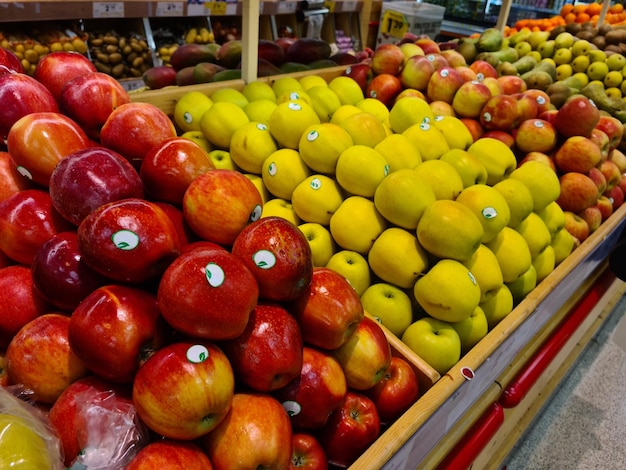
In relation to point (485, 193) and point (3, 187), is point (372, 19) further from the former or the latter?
point (3, 187)

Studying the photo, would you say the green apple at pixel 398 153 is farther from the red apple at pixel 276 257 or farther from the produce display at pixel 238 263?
the red apple at pixel 276 257

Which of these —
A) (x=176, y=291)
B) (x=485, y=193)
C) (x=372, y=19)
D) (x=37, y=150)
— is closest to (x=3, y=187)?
(x=37, y=150)

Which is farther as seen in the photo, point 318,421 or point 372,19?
point 372,19

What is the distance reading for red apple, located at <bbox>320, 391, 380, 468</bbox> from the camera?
857 mm

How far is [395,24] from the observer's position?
136 inches

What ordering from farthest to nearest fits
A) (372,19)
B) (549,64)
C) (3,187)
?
(372,19) < (549,64) < (3,187)

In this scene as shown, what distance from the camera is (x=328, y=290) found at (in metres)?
0.85

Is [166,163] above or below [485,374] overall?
above

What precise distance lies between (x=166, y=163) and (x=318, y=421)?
0.57 m

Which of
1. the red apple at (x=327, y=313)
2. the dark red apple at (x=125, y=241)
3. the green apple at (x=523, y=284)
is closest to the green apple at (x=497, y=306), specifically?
the green apple at (x=523, y=284)

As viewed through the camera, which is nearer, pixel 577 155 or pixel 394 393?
pixel 394 393

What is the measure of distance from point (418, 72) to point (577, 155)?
720mm

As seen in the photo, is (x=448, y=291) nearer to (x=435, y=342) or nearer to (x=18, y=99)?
(x=435, y=342)

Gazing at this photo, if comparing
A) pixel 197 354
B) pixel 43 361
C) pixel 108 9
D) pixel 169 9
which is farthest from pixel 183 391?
pixel 169 9
